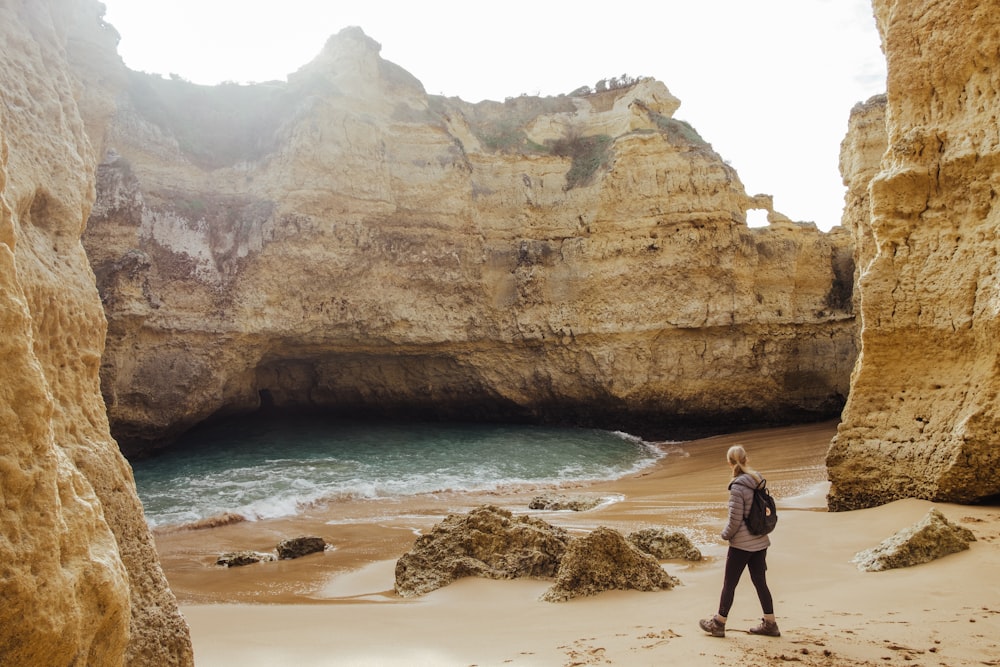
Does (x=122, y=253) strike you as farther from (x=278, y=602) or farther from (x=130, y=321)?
(x=278, y=602)

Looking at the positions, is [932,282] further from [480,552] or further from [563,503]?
[480,552]

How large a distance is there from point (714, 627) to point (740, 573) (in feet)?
1.21

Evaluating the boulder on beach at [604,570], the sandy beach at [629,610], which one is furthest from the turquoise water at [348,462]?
the boulder on beach at [604,570]

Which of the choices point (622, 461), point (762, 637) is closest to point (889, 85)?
point (762, 637)

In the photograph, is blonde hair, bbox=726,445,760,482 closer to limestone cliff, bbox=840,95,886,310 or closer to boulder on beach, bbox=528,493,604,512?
boulder on beach, bbox=528,493,604,512

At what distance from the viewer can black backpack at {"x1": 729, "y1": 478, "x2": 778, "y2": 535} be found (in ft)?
12.4

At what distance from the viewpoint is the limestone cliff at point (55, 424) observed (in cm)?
203

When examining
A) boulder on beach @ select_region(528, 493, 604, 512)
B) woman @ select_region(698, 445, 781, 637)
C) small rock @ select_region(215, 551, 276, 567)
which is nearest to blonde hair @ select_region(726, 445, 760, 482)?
woman @ select_region(698, 445, 781, 637)

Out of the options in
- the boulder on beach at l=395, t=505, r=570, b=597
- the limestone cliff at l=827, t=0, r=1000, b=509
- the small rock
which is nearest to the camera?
the boulder on beach at l=395, t=505, r=570, b=597

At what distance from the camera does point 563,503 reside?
8.99 m

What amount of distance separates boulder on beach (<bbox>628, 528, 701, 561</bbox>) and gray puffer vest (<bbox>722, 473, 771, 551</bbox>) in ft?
5.51

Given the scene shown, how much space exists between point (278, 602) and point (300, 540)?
6.25 ft

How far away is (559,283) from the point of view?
1852 cm

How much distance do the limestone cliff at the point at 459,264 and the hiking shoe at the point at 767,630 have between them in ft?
43.8
